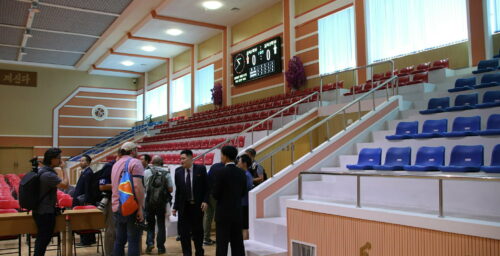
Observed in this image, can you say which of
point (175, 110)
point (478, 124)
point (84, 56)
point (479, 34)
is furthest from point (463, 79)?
point (84, 56)

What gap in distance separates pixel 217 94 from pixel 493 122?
11702 mm

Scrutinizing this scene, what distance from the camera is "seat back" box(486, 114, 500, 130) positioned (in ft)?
16.3

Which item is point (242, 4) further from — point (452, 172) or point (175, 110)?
point (452, 172)

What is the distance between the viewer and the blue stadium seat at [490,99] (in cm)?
548

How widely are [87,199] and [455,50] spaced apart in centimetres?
769

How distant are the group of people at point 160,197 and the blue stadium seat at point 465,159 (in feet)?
7.20

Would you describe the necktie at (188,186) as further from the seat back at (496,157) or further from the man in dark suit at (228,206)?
the seat back at (496,157)

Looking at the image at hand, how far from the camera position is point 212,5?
13.4 meters

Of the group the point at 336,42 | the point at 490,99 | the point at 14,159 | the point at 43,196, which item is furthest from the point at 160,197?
the point at 14,159

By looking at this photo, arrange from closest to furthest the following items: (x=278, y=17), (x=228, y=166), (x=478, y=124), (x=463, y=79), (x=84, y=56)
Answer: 1. (x=228, y=166)
2. (x=478, y=124)
3. (x=463, y=79)
4. (x=278, y=17)
5. (x=84, y=56)

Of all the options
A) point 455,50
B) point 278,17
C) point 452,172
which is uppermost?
point 278,17

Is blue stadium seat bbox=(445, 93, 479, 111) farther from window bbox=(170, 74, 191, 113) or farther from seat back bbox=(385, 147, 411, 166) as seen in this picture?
window bbox=(170, 74, 191, 113)

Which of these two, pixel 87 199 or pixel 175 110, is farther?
pixel 175 110

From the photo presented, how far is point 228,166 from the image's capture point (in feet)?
13.4
